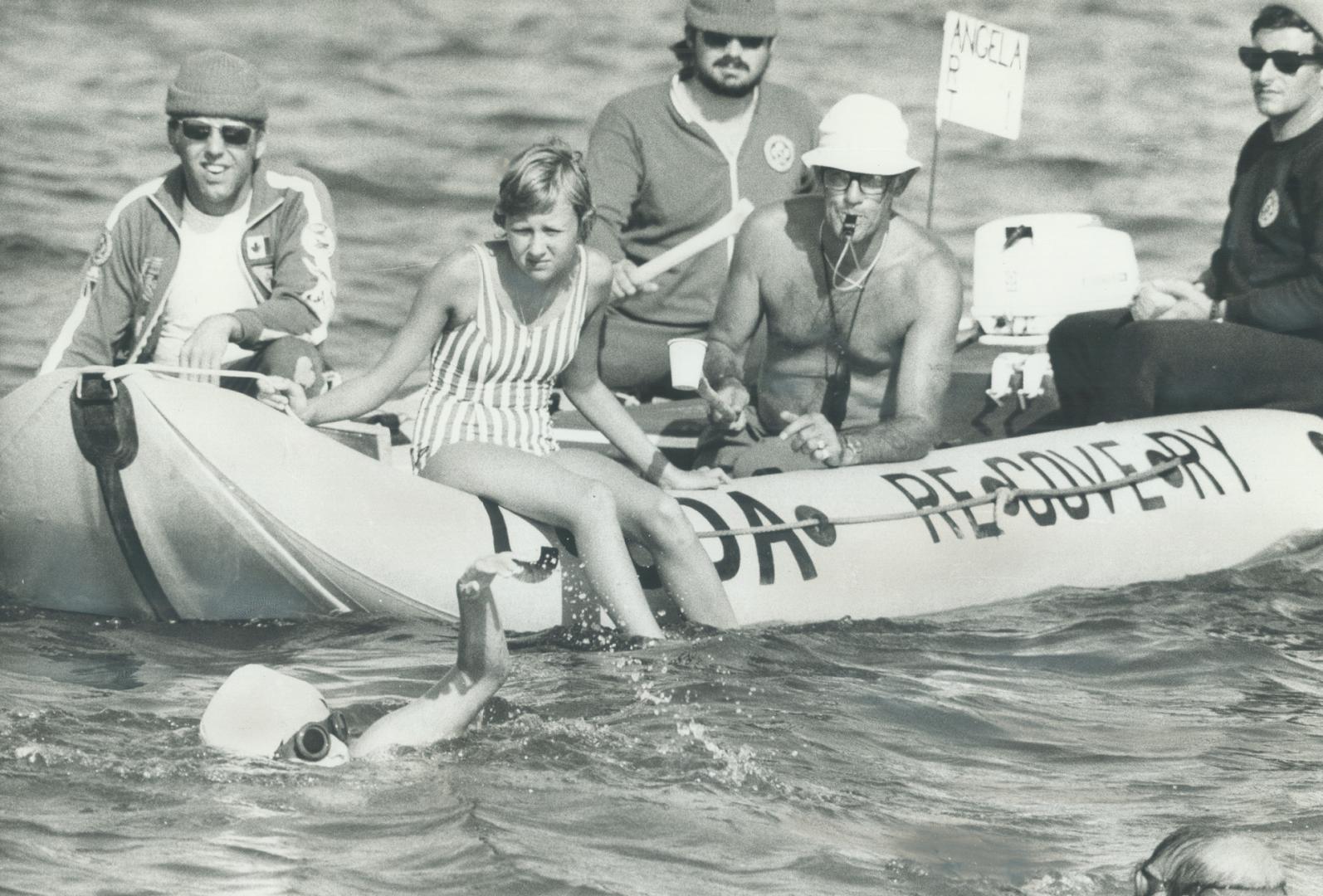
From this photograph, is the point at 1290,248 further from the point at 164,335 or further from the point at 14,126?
the point at 14,126

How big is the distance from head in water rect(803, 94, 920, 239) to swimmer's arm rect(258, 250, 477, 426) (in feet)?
3.92

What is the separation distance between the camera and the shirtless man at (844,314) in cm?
684

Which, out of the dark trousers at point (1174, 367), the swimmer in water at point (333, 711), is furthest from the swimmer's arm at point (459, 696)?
the dark trousers at point (1174, 367)

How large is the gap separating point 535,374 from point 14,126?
28.1 feet

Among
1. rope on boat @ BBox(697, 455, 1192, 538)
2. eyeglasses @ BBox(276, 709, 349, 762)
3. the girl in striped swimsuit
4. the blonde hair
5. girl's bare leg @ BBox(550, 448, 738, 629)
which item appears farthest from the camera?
rope on boat @ BBox(697, 455, 1192, 538)

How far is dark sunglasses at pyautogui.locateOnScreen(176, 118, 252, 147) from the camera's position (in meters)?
6.68

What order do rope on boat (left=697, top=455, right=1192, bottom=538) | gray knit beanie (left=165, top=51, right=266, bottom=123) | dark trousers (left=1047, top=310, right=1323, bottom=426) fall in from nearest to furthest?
rope on boat (left=697, top=455, right=1192, bottom=538), gray knit beanie (left=165, top=51, right=266, bottom=123), dark trousers (left=1047, top=310, right=1323, bottom=426)

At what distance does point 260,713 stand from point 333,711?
0.21m

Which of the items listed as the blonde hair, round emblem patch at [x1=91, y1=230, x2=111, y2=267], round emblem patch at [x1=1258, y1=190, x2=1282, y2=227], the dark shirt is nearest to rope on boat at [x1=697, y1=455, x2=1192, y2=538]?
the dark shirt

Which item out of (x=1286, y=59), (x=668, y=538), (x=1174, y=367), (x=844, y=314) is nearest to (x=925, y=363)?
(x=844, y=314)

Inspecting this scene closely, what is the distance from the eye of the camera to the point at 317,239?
6.95 m

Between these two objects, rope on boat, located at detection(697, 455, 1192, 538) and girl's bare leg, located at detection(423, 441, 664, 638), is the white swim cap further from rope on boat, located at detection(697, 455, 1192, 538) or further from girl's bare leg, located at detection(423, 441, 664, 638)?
rope on boat, located at detection(697, 455, 1192, 538)

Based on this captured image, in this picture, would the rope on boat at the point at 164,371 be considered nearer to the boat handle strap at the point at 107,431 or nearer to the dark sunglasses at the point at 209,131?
the boat handle strap at the point at 107,431

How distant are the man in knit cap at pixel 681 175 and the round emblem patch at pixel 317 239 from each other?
1353 mm
